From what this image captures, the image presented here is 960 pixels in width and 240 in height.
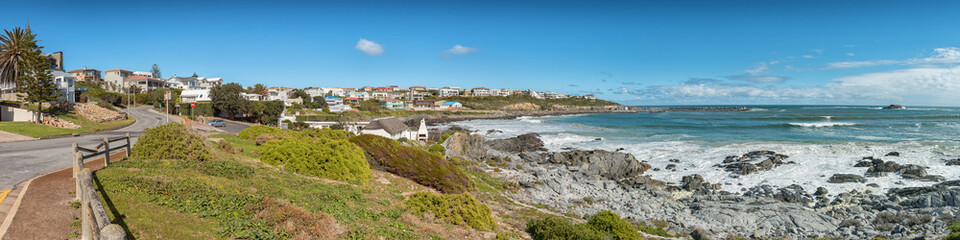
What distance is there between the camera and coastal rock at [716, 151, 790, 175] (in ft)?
91.1

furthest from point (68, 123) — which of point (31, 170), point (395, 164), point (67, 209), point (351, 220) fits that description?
point (351, 220)

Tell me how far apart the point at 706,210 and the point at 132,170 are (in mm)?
19927

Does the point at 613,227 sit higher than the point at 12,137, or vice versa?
the point at 12,137

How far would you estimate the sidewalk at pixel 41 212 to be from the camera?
6420 millimetres

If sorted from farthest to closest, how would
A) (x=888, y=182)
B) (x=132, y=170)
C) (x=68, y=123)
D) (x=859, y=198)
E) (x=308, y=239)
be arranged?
1. (x=68, y=123)
2. (x=888, y=182)
3. (x=859, y=198)
4. (x=132, y=170)
5. (x=308, y=239)

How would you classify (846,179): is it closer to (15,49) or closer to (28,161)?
(28,161)

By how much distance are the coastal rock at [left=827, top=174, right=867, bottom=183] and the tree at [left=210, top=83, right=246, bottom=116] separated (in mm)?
60926

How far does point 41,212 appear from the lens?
7332 mm

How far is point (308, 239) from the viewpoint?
297 inches

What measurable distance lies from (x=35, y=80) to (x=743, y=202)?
161ft

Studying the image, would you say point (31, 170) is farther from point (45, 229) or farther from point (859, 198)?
point (859, 198)

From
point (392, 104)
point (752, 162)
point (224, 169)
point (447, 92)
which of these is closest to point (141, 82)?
point (392, 104)

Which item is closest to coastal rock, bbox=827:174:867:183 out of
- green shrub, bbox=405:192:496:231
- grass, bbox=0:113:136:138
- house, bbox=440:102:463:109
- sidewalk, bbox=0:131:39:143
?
green shrub, bbox=405:192:496:231

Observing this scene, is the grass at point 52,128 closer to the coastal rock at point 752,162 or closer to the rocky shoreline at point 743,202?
the rocky shoreline at point 743,202
